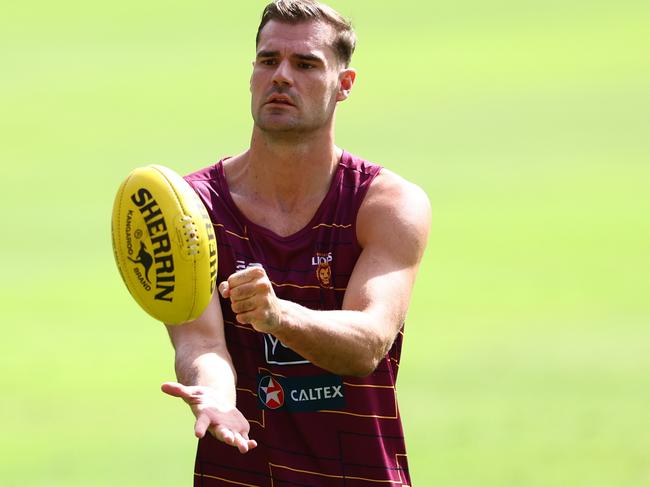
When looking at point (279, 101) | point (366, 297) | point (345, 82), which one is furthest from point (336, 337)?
point (345, 82)

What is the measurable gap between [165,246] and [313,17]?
1.28 meters

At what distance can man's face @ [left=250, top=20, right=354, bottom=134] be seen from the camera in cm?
586

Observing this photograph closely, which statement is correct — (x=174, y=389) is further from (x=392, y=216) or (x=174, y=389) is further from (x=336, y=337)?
(x=392, y=216)

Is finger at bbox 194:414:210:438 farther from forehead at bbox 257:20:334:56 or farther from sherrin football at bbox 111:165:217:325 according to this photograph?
forehead at bbox 257:20:334:56

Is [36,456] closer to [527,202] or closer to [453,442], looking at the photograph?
[453,442]

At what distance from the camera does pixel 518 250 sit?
17562 mm

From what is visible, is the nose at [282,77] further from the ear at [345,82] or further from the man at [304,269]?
the ear at [345,82]

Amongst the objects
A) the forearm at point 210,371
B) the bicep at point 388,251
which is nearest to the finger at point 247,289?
the forearm at point 210,371

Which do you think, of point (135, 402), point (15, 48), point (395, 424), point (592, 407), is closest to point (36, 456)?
point (135, 402)

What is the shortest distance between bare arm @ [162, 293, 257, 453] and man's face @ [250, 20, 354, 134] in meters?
0.71

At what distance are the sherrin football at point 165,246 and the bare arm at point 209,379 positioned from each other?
0.25 meters

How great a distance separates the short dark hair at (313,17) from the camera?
6.05m

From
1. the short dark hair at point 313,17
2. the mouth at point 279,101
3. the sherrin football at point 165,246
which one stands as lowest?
the sherrin football at point 165,246

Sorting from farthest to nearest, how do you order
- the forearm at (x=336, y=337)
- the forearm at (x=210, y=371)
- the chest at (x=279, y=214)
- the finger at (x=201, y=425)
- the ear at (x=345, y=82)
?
the ear at (x=345, y=82) < the chest at (x=279, y=214) < the forearm at (x=210, y=371) < the forearm at (x=336, y=337) < the finger at (x=201, y=425)
